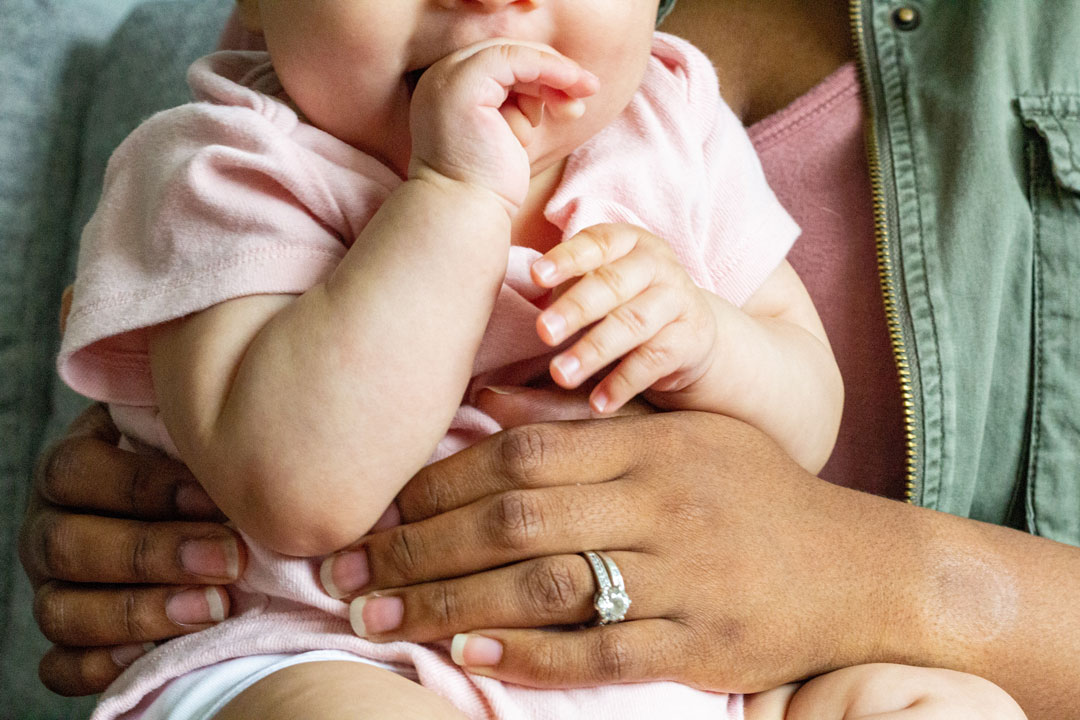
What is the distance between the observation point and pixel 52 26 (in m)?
1.28

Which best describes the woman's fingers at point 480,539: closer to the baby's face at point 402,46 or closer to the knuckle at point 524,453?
the knuckle at point 524,453

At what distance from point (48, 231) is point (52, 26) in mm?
295

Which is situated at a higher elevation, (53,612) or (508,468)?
(508,468)

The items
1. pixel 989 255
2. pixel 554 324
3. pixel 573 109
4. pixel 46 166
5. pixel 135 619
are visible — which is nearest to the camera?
pixel 554 324

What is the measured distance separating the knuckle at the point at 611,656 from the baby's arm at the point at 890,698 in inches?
6.8

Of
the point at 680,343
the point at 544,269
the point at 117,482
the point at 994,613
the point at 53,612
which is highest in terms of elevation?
the point at 544,269

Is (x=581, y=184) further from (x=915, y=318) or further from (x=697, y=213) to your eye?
(x=915, y=318)

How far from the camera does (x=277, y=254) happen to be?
720 mm

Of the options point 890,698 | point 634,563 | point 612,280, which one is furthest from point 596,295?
point 890,698

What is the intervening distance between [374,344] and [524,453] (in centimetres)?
18

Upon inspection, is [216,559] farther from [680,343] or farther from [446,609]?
[680,343]

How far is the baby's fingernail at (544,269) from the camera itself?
0.66 metres

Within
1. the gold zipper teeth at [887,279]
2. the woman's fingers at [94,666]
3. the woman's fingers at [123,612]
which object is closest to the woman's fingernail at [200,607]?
the woman's fingers at [123,612]

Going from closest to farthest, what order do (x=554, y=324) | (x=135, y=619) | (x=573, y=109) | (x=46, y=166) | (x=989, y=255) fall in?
(x=554, y=324) < (x=573, y=109) < (x=135, y=619) < (x=989, y=255) < (x=46, y=166)
